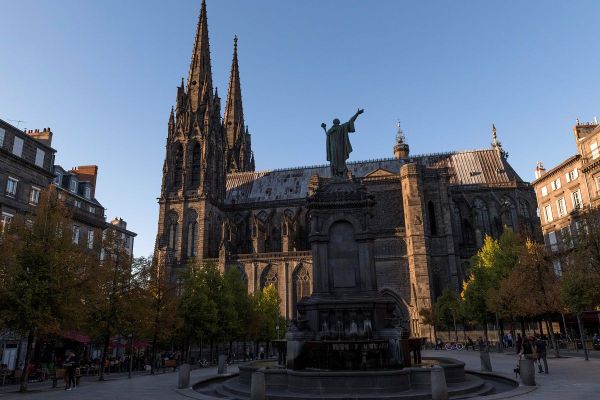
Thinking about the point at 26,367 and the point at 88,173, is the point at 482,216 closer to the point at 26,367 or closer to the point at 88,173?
the point at 88,173

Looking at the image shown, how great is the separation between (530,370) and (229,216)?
5416 centimetres

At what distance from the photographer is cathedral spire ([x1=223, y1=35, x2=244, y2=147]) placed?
8069 centimetres

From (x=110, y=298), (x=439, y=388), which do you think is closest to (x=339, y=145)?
(x=439, y=388)

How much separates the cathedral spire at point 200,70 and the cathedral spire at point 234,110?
1661 cm

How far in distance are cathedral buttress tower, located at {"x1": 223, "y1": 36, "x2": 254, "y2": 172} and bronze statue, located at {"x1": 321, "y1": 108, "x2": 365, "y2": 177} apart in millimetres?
60657

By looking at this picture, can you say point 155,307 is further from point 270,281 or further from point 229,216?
point 229,216

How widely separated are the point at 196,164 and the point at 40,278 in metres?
43.6

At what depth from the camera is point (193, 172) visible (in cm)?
6031

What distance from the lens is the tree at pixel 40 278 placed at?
1664 centimetres

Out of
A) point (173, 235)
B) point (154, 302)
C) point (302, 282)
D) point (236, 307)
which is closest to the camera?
point (154, 302)

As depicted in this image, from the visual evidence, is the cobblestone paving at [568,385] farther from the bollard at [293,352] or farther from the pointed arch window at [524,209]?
the pointed arch window at [524,209]

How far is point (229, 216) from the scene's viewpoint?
212ft

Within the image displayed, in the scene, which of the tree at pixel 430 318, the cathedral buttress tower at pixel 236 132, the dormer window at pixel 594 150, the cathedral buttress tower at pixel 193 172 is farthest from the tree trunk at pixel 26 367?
the cathedral buttress tower at pixel 236 132

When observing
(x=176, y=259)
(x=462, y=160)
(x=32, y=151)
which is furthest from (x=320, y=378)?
(x=462, y=160)
